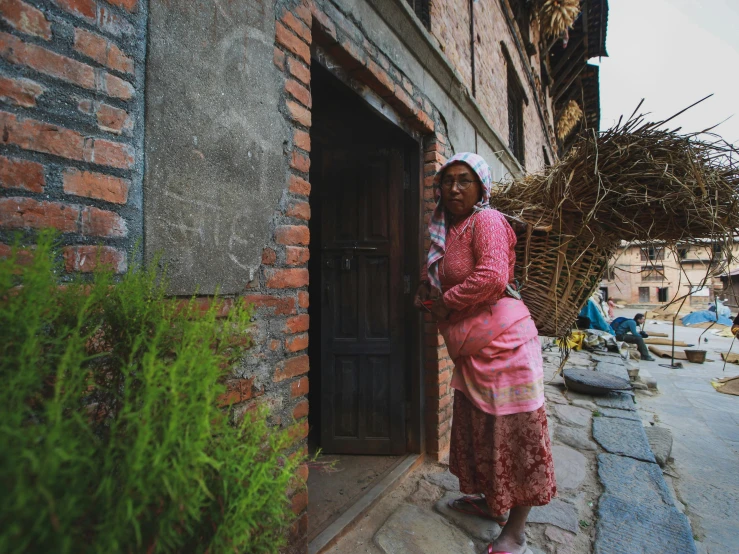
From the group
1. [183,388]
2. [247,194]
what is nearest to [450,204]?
[247,194]

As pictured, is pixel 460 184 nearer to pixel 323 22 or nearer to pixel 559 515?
pixel 323 22

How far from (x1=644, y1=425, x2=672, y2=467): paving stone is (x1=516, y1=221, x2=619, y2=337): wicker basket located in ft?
7.72

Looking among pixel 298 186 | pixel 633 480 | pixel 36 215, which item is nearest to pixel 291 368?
pixel 298 186

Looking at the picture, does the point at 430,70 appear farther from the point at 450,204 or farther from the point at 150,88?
the point at 150,88

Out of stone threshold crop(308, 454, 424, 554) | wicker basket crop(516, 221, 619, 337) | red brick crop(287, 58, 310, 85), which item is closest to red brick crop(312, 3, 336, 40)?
red brick crop(287, 58, 310, 85)

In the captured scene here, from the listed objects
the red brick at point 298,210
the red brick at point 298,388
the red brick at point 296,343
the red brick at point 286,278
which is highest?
the red brick at point 298,210

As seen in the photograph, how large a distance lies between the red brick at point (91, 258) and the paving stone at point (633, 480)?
3151mm

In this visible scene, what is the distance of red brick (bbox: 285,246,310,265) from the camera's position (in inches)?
66.4

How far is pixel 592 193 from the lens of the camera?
197 cm

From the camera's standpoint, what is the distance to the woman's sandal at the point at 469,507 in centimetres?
225

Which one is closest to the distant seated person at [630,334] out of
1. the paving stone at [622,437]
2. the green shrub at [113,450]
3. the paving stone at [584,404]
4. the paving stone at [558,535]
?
the paving stone at [584,404]

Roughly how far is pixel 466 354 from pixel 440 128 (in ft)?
6.80

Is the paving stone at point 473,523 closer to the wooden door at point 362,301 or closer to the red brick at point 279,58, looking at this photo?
the wooden door at point 362,301

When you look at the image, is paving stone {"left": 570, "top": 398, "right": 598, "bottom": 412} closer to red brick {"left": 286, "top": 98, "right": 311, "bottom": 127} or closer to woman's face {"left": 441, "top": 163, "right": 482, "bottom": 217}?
woman's face {"left": 441, "top": 163, "right": 482, "bottom": 217}
